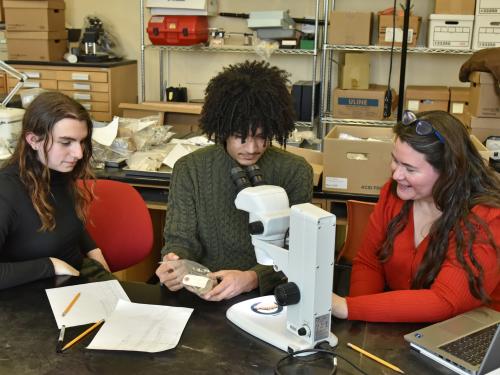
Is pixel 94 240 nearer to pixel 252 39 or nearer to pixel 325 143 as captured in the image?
pixel 325 143

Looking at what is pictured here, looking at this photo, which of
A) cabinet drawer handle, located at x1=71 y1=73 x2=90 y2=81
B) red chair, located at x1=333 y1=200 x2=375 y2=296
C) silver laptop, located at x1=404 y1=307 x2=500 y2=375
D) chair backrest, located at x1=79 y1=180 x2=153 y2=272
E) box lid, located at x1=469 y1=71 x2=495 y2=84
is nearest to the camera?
silver laptop, located at x1=404 y1=307 x2=500 y2=375

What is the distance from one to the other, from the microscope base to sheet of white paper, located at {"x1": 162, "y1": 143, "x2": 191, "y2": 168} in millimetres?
1559

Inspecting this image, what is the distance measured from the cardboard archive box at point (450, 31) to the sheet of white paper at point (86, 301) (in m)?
2.78

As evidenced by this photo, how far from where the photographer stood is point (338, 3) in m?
4.12

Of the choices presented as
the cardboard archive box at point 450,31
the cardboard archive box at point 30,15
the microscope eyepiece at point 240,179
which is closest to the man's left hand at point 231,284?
A: the microscope eyepiece at point 240,179

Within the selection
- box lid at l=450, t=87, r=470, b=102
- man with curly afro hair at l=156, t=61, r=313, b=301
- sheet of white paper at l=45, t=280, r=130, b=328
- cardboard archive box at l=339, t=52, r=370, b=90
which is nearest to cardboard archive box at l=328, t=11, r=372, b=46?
cardboard archive box at l=339, t=52, r=370, b=90

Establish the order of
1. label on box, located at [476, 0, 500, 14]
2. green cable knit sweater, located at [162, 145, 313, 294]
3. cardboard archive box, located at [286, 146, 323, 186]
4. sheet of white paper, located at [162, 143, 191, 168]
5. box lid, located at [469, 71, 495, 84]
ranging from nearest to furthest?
green cable knit sweater, located at [162, 145, 313, 294] → cardboard archive box, located at [286, 146, 323, 186] → sheet of white paper, located at [162, 143, 191, 168] → box lid, located at [469, 71, 495, 84] → label on box, located at [476, 0, 500, 14]

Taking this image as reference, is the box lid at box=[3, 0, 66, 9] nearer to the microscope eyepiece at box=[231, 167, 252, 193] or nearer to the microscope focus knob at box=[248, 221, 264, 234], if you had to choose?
the microscope eyepiece at box=[231, 167, 252, 193]

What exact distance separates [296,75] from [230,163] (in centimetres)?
265

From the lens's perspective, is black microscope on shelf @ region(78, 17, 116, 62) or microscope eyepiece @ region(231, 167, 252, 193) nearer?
microscope eyepiece @ region(231, 167, 252, 193)

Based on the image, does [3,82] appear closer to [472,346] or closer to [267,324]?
[267,324]

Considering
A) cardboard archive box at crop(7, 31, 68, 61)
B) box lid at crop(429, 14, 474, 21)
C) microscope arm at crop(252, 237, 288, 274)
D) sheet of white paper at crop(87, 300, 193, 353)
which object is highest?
box lid at crop(429, 14, 474, 21)

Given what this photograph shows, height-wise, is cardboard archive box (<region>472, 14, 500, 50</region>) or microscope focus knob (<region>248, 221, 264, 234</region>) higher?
cardboard archive box (<region>472, 14, 500, 50</region>)

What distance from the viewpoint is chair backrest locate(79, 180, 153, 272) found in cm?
202
